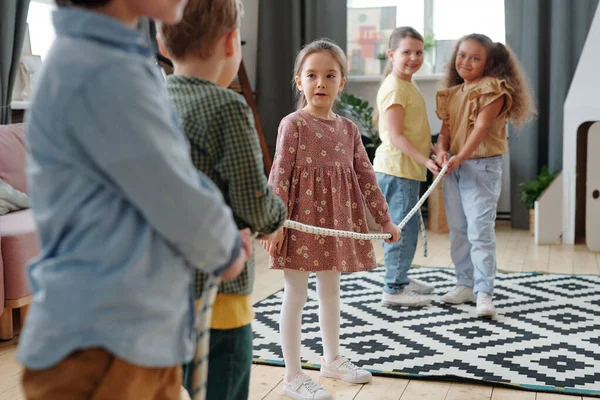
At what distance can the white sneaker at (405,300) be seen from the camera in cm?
294

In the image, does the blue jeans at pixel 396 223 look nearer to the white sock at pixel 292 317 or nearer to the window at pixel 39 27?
the white sock at pixel 292 317

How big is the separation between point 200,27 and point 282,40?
4375mm

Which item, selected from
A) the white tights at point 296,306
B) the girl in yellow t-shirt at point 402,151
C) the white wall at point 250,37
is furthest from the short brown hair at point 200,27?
the white wall at point 250,37

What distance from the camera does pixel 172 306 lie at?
2.91 ft

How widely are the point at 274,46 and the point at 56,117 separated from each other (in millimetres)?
4713

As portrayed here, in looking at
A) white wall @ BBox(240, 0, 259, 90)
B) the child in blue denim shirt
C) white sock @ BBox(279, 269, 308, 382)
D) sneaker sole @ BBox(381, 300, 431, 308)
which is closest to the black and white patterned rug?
sneaker sole @ BBox(381, 300, 431, 308)

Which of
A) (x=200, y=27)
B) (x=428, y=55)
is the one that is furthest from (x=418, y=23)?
(x=200, y=27)

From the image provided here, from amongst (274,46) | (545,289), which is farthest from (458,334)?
(274,46)

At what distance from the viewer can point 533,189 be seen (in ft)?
15.1

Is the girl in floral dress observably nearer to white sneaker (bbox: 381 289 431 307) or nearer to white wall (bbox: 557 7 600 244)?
white sneaker (bbox: 381 289 431 307)

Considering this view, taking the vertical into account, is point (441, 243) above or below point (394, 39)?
below

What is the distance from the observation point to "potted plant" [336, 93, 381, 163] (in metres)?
4.92

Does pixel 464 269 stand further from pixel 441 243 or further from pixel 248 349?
pixel 248 349

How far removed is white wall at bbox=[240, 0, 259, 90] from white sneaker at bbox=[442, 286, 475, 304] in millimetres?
2905
